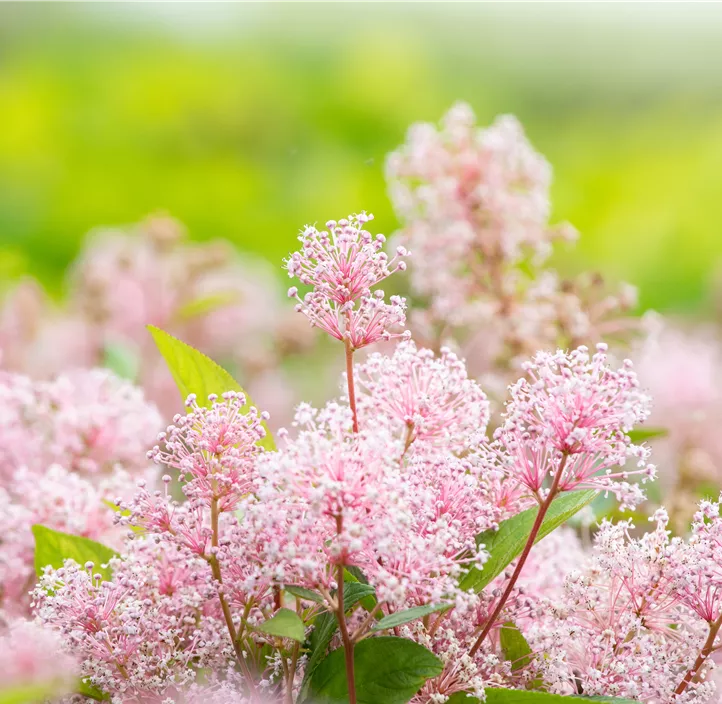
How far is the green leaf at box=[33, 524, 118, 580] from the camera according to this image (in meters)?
0.54

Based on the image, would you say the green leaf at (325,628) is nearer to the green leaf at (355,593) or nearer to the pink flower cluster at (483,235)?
the green leaf at (355,593)

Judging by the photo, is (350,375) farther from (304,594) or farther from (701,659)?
→ (701,659)

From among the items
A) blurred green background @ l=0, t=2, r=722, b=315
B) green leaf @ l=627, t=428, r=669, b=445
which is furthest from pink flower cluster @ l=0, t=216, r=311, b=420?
blurred green background @ l=0, t=2, r=722, b=315

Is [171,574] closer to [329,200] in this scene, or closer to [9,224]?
[329,200]

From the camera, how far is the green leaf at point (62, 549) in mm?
539

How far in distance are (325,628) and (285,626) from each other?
0.06m

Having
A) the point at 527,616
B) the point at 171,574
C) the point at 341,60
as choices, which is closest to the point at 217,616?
the point at 171,574

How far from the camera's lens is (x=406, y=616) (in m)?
0.37

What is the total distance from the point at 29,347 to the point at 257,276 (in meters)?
0.54

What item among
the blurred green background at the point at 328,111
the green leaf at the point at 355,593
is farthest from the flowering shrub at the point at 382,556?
the blurred green background at the point at 328,111

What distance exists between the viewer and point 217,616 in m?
0.45

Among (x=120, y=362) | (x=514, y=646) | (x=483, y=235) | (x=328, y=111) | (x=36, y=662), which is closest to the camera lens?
(x=36, y=662)

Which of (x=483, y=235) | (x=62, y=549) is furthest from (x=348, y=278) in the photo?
→ (x=483, y=235)

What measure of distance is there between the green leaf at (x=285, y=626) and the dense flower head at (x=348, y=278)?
13 centimetres
